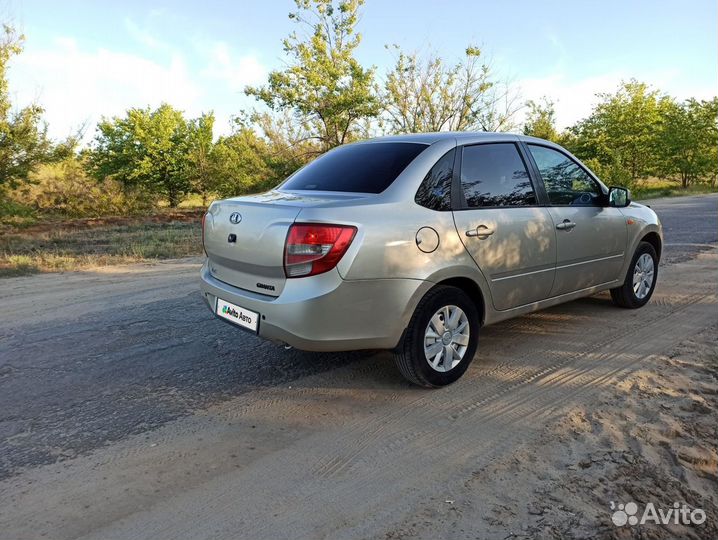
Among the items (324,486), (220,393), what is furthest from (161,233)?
(324,486)

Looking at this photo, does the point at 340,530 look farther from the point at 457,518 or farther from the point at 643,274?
the point at 643,274

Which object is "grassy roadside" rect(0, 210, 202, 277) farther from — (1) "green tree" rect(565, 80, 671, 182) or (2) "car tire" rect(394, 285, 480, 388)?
(1) "green tree" rect(565, 80, 671, 182)

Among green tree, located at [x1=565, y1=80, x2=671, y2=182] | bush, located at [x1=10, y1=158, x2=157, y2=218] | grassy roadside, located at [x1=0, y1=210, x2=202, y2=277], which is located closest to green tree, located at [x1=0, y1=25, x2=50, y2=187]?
grassy roadside, located at [x1=0, y1=210, x2=202, y2=277]

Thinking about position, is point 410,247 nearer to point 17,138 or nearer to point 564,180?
point 564,180

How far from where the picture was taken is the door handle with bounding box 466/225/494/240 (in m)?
3.67

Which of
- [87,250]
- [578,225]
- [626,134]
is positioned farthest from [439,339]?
[626,134]

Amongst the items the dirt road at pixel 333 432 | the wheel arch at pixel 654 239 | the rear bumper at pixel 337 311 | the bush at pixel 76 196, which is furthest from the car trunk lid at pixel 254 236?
the bush at pixel 76 196

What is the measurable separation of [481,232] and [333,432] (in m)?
1.74

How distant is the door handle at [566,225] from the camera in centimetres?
438

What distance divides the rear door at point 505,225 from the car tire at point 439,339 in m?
0.33

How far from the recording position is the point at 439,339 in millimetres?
3594

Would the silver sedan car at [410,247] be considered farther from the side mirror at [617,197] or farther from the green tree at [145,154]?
the green tree at [145,154]

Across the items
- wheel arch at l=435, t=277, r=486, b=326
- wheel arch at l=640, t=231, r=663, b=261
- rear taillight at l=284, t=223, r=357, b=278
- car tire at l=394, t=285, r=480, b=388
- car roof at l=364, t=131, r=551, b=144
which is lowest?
car tire at l=394, t=285, r=480, b=388

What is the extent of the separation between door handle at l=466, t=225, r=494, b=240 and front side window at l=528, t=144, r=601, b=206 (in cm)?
99
